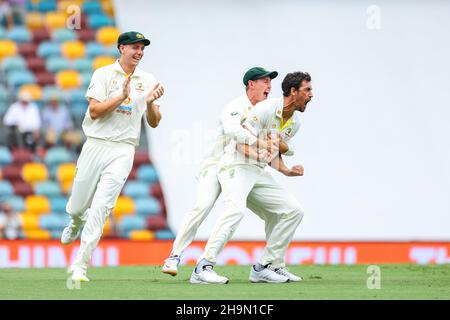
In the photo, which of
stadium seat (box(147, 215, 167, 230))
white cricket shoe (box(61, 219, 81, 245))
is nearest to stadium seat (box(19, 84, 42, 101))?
stadium seat (box(147, 215, 167, 230))

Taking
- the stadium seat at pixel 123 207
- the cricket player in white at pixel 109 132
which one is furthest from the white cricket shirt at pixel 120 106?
the stadium seat at pixel 123 207

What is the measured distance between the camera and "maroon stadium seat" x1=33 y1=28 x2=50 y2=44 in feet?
50.5

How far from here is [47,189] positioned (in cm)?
1416

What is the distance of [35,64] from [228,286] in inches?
314

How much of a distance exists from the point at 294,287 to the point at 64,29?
27.6 feet

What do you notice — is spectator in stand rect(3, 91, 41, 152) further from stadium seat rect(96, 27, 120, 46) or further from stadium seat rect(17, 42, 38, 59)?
stadium seat rect(96, 27, 120, 46)

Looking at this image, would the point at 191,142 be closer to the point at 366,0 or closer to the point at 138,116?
the point at 366,0

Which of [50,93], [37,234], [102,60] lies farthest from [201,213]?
[102,60]

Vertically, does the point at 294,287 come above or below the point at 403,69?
below

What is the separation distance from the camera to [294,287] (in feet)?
25.8

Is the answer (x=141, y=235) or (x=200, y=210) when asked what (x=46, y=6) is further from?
(x=200, y=210)

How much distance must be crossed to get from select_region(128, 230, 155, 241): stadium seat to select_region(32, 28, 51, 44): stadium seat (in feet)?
10.3
